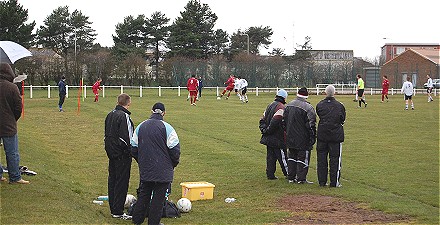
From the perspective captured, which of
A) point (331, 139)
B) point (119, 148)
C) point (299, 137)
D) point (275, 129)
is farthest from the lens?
point (275, 129)

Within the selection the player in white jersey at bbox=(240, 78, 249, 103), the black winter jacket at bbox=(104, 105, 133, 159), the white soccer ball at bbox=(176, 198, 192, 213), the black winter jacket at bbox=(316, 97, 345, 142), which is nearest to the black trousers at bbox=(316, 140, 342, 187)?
the black winter jacket at bbox=(316, 97, 345, 142)

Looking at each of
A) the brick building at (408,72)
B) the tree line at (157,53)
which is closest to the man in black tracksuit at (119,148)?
the tree line at (157,53)

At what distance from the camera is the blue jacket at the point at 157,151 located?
8742 millimetres

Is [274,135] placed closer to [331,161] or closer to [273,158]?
[273,158]

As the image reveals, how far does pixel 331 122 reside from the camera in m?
12.3

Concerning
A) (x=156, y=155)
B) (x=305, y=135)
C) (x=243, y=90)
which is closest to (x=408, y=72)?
(x=243, y=90)

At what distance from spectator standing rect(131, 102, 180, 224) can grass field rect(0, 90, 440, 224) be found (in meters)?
0.74

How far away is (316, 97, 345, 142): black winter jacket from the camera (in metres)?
12.3

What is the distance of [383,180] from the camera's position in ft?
42.0

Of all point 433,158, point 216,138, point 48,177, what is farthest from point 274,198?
point 216,138

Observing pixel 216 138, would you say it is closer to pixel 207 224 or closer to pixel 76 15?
pixel 207 224

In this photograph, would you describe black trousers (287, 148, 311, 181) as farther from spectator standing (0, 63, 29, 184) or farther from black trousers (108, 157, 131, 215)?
spectator standing (0, 63, 29, 184)

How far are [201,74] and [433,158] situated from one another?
48.9m

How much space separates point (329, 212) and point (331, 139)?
2.43 metres
